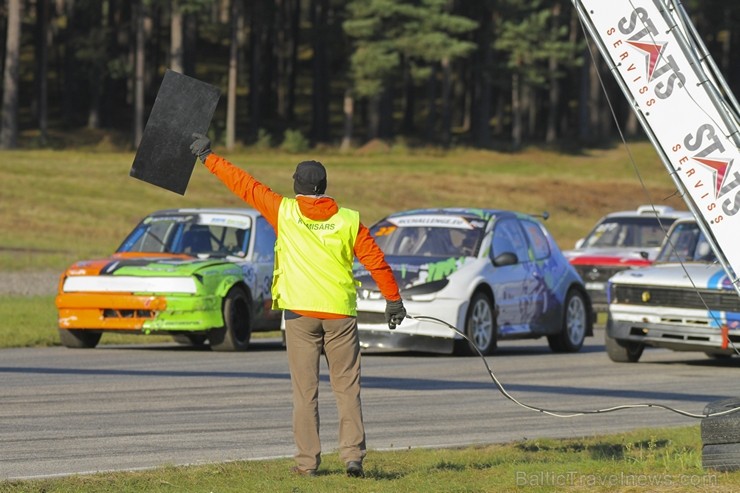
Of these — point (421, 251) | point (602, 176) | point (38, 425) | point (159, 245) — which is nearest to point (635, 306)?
point (421, 251)

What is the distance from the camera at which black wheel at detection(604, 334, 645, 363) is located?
18.7 m

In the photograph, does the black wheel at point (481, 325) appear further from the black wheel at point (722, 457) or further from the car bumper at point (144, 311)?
the black wheel at point (722, 457)

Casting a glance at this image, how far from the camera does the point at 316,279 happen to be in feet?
29.1

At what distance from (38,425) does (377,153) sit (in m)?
65.2

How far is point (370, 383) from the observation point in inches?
593

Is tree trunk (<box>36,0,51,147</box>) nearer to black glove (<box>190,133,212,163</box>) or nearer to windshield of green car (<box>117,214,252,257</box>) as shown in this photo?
windshield of green car (<box>117,214,252,257</box>)

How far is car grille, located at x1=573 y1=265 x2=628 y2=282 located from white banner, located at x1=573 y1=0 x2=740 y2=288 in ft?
53.8

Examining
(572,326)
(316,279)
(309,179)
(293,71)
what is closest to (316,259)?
(316,279)

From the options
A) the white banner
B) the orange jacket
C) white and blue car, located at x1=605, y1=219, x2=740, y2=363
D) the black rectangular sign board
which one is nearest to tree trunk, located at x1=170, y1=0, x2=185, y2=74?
white and blue car, located at x1=605, y1=219, x2=740, y2=363

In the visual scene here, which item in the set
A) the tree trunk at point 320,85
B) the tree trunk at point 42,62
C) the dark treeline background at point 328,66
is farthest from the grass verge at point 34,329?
the tree trunk at point 320,85

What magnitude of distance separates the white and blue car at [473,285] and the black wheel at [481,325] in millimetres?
11

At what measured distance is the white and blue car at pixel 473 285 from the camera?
1797 cm

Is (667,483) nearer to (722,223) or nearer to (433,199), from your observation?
(722,223)

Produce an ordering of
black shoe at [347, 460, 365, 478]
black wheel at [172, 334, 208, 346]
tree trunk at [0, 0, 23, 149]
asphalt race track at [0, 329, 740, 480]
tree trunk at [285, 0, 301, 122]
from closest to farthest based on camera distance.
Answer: black shoe at [347, 460, 365, 478] < asphalt race track at [0, 329, 740, 480] < black wheel at [172, 334, 208, 346] < tree trunk at [0, 0, 23, 149] < tree trunk at [285, 0, 301, 122]
